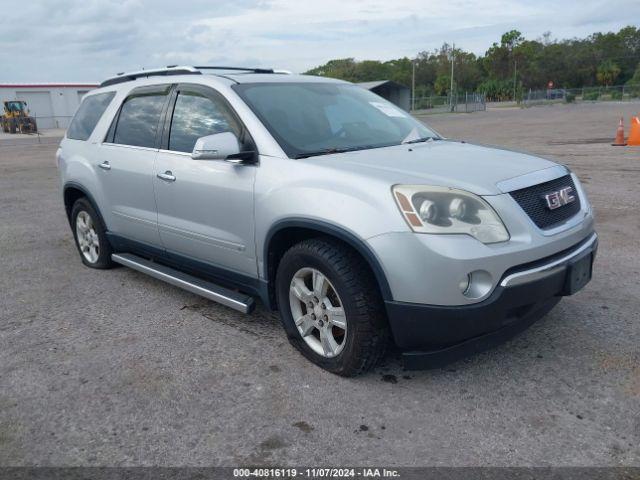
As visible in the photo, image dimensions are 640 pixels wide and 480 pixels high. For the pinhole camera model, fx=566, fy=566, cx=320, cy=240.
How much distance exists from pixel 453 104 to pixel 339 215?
5523 cm

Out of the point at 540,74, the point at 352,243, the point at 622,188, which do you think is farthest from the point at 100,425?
the point at 540,74

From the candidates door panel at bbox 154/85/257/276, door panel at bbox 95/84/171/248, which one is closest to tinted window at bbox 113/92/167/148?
door panel at bbox 95/84/171/248

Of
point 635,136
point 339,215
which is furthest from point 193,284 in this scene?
point 635,136

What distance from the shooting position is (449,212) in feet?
9.35

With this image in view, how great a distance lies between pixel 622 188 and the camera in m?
8.66

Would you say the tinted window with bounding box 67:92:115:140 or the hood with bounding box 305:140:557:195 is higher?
the tinted window with bounding box 67:92:115:140

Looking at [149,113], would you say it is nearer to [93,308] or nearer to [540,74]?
[93,308]

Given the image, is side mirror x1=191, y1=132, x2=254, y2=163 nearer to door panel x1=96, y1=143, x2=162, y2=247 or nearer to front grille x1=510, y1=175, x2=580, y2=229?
door panel x1=96, y1=143, x2=162, y2=247

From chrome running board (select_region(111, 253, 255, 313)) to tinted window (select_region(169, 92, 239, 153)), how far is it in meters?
0.96

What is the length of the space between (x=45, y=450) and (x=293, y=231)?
1700mm

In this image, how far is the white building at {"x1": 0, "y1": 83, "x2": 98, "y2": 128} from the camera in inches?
2000

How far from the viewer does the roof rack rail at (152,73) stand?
14.4 feet

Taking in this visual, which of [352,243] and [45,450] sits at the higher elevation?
[352,243]

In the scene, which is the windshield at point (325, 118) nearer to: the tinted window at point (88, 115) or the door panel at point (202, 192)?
the door panel at point (202, 192)
